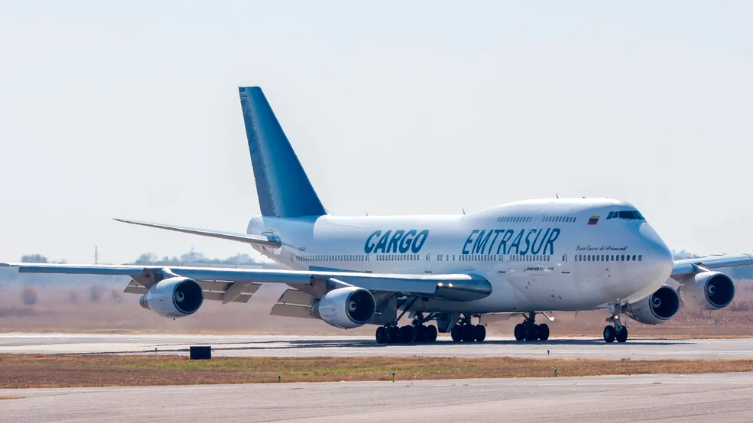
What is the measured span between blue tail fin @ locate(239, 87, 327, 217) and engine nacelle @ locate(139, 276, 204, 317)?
52.2 ft

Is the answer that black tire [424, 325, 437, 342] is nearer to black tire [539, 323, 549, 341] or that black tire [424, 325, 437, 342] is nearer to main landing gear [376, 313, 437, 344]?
main landing gear [376, 313, 437, 344]

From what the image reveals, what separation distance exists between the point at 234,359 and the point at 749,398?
18.3 m

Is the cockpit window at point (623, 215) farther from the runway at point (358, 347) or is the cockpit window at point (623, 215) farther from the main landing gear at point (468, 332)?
the main landing gear at point (468, 332)

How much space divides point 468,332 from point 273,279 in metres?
9.10

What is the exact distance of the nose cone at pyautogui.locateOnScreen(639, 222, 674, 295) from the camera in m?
48.2

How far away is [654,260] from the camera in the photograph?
158 feet

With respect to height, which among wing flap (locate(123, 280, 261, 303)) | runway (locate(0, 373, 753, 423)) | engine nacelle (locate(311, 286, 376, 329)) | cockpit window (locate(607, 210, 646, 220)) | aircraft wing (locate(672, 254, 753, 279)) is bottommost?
runway (locate(0, 373, 753, 423))

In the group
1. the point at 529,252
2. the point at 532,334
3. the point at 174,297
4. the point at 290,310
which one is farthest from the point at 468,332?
the point at 174,297

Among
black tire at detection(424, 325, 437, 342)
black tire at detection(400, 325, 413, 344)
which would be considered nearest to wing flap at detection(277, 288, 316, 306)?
black tire at detection(400, 325, 413, 344)

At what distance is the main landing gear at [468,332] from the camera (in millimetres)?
54375

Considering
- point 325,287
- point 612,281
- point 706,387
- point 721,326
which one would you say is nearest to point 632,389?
point 706,387

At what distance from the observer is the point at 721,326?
6269cm

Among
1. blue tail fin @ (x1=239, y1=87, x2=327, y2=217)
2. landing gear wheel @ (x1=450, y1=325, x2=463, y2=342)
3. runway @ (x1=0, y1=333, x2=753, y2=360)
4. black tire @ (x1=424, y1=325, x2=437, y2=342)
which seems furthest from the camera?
blue tail fin @ (x1=239, y1=87, x2=327, y2=217)

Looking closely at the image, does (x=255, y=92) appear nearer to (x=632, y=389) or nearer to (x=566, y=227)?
(x=566, y=227)
